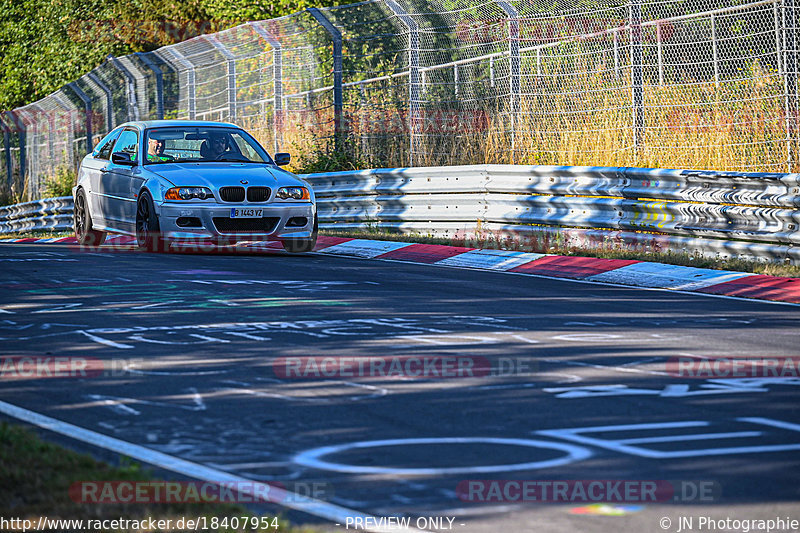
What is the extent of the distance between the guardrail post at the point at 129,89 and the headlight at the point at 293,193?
41.5 feet

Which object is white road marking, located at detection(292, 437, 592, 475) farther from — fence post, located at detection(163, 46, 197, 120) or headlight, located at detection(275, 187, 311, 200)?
fence post, located at detection(163, 46, 197, 120)

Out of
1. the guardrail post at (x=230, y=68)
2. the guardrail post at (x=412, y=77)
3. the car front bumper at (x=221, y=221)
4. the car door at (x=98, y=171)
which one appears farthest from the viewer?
the guardrail post at (x=230, y=68)

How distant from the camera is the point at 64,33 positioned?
43875 millimetres

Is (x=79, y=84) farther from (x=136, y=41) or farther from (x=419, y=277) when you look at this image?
(x=419, y=277)

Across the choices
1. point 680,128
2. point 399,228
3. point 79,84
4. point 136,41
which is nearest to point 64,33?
point 136,41

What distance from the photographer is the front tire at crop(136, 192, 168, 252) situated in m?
14.6

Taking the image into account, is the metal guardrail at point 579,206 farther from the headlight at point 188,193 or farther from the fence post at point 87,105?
the fence post at point 87,105

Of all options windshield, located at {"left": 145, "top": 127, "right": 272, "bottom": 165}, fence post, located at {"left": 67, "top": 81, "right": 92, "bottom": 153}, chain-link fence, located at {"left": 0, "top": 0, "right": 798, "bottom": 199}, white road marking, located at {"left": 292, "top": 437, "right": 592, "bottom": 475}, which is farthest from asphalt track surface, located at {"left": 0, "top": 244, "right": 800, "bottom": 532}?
fence post, located at {"left": 67, "top": 81, "right": 92, "bottom": 153}

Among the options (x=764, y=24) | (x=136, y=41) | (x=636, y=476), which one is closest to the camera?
(x=636, y=476)

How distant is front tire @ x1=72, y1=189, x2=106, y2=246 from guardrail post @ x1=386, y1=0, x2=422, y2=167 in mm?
4583

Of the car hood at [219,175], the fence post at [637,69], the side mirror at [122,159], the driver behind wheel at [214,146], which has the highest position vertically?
the fence post at [637,69]

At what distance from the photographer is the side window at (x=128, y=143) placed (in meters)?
15.9

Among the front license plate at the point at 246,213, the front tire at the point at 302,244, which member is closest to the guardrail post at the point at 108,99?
the front tire at the point at 302,244

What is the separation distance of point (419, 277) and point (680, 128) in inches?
176
